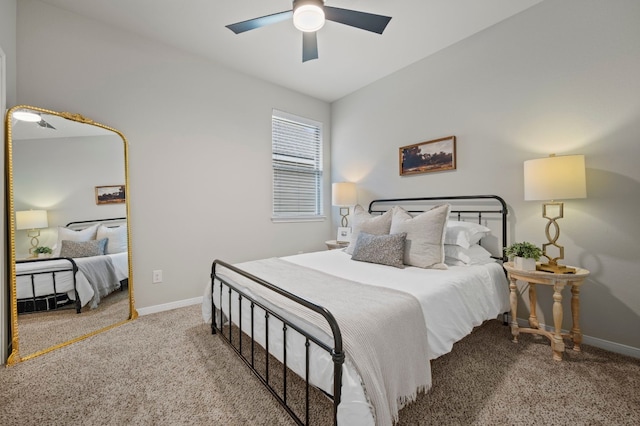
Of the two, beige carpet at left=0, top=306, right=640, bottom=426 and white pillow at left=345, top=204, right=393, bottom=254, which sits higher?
white pillow at left=345, top=204, right=393, bottom=254

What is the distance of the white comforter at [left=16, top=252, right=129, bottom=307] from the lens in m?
1.99

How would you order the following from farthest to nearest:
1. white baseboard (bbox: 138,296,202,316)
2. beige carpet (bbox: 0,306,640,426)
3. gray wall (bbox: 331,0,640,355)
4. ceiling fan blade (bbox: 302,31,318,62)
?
1. white baseboard (bbox: 138,296,202,316)
2. ceiling fan blade (bbox: 302,31,318,62)
3. gray wall (bbox: 331,0,640,355)
4. beige carpet (bbox: 0,306,640,426)

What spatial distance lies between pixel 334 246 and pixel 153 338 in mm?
2217

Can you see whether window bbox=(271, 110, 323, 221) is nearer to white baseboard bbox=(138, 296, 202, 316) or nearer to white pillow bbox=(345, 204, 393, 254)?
white pillow bbox=(345, 204, 393, 254)

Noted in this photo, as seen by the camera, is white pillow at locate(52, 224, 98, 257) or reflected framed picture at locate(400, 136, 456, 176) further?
reflected framed picture at locate(400, 136, 456, 176)

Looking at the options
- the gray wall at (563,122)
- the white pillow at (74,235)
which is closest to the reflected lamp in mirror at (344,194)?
the gray wall at (563,122)

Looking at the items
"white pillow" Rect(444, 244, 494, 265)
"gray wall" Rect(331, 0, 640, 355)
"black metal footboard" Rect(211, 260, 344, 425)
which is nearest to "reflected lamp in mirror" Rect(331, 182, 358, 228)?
"gray wall" Rect(331, 0, 640, 355)

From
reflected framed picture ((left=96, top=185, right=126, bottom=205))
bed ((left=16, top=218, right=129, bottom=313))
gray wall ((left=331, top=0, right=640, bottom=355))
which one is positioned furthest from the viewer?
reflected framed picture ((left=96, top=185, right=126, bottom=205))

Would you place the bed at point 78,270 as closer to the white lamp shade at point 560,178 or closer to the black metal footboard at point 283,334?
the black metal footboard at point 283,334

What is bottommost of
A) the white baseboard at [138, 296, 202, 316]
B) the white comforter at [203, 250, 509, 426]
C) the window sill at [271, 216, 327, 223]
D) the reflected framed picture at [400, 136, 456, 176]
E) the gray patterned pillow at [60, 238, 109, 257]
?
the white baseboard at [138, 296, 202, 316]

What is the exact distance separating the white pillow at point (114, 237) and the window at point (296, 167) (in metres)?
1.72

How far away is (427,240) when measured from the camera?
2.23 metres

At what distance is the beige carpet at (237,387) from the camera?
54.1 inches

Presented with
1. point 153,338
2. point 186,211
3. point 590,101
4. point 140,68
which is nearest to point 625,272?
point 590,101
